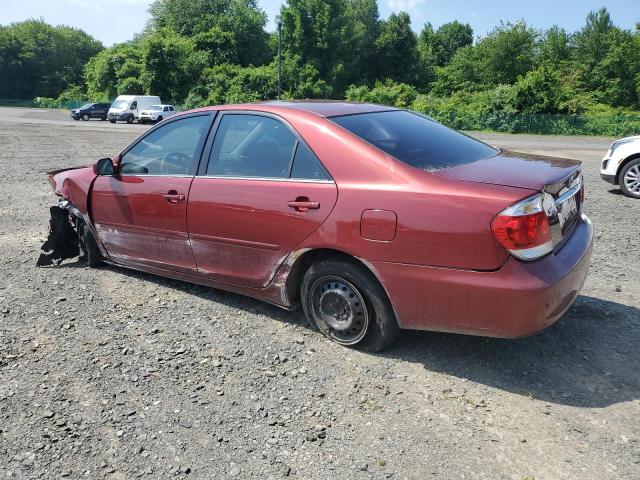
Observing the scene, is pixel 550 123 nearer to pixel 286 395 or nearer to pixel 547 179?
pixel 547 179

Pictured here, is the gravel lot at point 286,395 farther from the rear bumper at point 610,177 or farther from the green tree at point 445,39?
the green tree at point 445,39

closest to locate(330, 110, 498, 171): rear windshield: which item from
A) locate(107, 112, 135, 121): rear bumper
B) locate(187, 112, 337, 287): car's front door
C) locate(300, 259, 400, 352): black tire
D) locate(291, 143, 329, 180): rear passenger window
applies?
locate(291, 143, 329, 180): rear passenger window

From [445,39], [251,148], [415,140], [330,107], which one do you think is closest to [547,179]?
[415,140]

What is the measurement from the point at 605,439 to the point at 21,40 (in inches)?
3962

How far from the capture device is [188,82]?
2116 inches

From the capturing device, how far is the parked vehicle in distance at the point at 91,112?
43781mm

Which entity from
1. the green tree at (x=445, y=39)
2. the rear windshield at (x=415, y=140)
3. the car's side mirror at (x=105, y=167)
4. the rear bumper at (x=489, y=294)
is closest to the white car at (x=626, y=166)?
the rear windshield at (x=415, y=140)

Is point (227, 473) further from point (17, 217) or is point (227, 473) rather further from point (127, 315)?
point (17, 217)

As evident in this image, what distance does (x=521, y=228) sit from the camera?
9.33 ft

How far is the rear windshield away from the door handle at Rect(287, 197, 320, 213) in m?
0.53

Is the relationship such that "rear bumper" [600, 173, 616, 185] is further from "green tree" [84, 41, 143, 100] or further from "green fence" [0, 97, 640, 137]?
"green tree" [84, 41, 143, 100]

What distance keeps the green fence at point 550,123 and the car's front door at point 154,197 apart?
32171 millimetres

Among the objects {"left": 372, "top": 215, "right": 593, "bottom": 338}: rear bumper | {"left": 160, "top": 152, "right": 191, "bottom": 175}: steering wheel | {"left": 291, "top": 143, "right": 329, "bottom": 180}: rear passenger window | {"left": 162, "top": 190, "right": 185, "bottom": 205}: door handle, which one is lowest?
{"left": 372, "top": 215, "right": 593, "bottom": 338}: rear bumper

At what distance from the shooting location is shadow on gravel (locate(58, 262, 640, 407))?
122 inches
